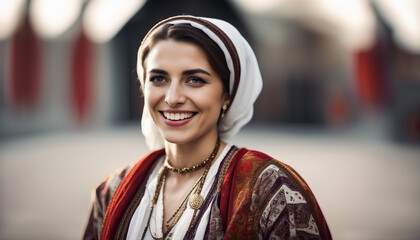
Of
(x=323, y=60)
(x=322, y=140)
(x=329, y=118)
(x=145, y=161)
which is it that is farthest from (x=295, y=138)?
(x=145, y=161)

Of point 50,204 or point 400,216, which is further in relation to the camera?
Answer: point 50,204

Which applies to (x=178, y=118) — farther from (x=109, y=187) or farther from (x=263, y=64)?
(x=263, y=64)

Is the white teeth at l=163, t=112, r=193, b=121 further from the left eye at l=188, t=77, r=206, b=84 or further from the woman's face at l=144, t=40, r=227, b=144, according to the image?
the left eye at l=188, t=77, r=206, b=84

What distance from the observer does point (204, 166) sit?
1.80 metres

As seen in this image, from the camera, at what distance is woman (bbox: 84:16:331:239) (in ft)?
5.01

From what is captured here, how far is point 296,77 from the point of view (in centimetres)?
1627

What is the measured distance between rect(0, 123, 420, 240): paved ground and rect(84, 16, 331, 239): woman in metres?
2.74

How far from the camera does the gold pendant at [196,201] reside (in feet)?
5.46

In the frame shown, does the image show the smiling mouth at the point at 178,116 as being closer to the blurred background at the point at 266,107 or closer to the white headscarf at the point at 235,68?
the white headscarf at the point at 235,68

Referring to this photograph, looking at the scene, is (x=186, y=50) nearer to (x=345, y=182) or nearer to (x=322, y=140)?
(x=345, y=182)

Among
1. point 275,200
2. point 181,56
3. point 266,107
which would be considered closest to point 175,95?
point 181,56

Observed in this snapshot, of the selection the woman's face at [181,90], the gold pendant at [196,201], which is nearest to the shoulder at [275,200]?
the gold pendant at [196,201]

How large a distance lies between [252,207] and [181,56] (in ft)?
1.89

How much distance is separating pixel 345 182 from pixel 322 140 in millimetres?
6541
